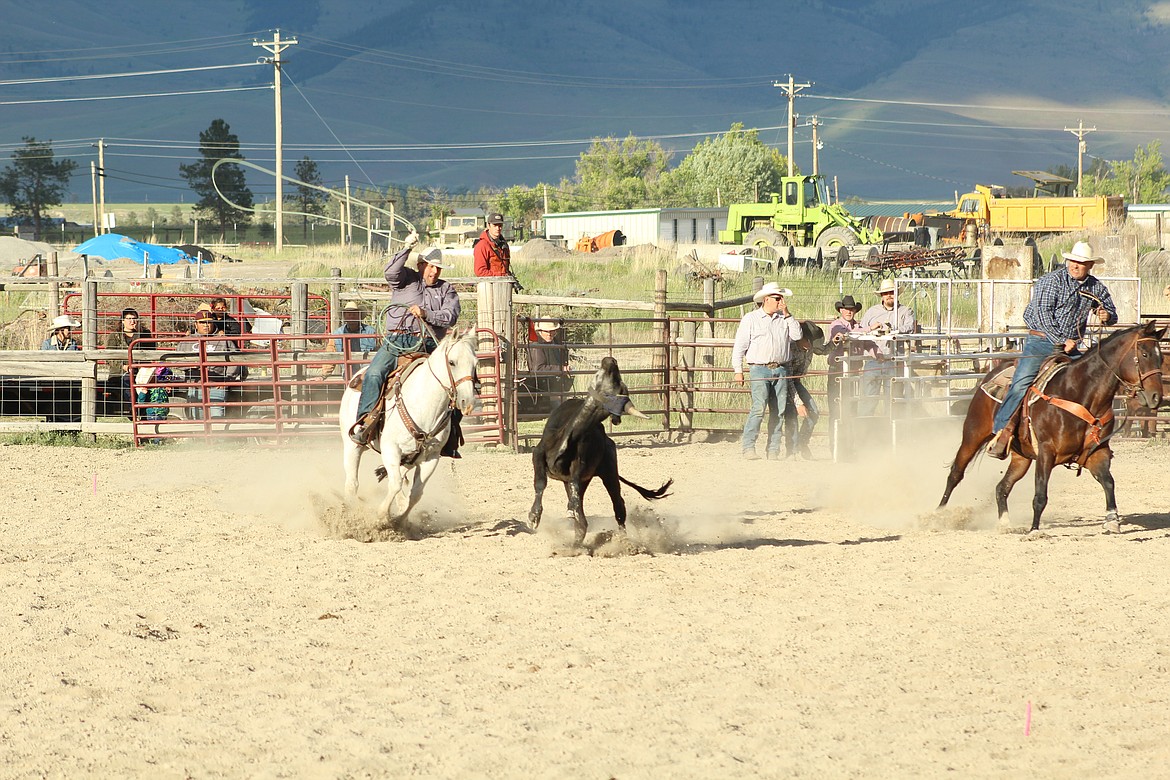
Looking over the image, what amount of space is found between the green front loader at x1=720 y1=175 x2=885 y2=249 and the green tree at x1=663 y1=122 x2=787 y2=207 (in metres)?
46.8

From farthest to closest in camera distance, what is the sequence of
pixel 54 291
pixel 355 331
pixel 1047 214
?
pixel 1047 214
pixel 54 291
pixel 355 331

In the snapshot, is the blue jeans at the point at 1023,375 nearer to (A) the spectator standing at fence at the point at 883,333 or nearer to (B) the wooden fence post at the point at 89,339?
(A) the spectator standing at fence at the point at 883,333

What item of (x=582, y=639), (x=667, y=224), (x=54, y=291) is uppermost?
(x=667, y=224)

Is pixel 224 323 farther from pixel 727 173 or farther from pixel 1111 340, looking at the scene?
pixel 727 173

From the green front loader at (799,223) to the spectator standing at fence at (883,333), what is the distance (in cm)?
2731

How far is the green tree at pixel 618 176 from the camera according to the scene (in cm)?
9938

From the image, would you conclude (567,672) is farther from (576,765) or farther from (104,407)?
(104,407)

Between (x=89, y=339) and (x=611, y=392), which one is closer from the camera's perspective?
(x=611, y=392)

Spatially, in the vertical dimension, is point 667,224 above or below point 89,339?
above

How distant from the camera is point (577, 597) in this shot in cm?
718

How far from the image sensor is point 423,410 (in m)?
8.70

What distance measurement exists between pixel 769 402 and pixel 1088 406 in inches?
197

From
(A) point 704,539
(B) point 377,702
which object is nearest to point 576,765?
(B) point 377,702

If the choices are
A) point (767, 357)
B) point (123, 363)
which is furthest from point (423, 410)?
point (123, 363)
